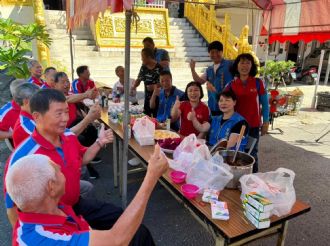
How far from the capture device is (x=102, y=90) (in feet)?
17.3

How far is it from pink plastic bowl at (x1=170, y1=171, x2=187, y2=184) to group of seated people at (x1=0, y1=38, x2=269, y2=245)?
419mm

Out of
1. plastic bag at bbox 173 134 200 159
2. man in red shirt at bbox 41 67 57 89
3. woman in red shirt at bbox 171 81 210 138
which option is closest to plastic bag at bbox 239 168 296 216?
plastic bag at bbox 173 134 200 159

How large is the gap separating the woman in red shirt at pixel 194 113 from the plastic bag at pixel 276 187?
53.7 inches

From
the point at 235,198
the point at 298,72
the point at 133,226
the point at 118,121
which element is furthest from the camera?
the point at 298,72

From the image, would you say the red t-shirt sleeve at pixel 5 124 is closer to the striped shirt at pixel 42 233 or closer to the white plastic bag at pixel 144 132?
the white plastic bag at pixel 144 132

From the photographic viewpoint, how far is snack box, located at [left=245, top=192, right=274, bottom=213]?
4.99 ft

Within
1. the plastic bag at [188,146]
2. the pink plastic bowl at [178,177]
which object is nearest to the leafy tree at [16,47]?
the plastic bag at [188,146]

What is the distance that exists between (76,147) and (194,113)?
152 cm

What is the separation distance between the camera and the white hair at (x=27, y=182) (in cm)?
118

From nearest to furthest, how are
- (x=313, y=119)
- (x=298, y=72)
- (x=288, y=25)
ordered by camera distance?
(x=288, y=25)
(x=313, y=119)
(x=298, y=72)

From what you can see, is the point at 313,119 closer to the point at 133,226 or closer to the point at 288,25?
the point at 288,25

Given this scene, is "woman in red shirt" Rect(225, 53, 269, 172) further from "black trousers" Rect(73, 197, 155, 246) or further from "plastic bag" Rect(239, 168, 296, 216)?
"black trousers" Rect(73, 197, 155, 246)

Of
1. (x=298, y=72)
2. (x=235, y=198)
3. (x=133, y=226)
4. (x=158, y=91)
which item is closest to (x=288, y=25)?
(x=158, y=91)

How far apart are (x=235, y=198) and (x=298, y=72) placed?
14782 millimetres
